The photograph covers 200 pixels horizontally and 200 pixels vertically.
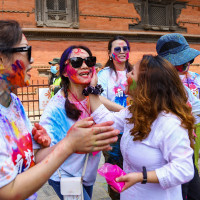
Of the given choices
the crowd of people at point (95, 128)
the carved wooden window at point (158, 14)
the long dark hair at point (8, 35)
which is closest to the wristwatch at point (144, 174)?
the crowd of people at point (95, 128)

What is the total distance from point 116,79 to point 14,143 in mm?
1919

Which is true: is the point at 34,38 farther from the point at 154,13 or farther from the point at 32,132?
the point at 32,132

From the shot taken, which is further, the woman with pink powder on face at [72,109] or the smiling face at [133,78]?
the woman with pink powder on face at [72,109]

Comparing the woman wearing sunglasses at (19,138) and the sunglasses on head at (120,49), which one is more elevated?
the sunglasses on head at (120,49)

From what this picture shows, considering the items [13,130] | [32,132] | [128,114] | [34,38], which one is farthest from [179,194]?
[34,38]

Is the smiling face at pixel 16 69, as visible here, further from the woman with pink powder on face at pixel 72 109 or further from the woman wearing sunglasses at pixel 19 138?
the woman with pink powder on face at pixel 72 109

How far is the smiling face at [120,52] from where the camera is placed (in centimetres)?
319

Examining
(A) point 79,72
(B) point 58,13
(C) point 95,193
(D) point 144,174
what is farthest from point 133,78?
(B) point 58,13

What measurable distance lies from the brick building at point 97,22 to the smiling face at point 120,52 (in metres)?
8.98

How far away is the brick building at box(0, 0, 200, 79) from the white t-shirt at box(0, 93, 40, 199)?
35.2 feet

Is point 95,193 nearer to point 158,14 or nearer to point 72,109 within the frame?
point 72,109

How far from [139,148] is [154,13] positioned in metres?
14.2

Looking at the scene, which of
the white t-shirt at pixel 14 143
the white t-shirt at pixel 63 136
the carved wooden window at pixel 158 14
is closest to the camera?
the white t-shirt at pixel 14 143

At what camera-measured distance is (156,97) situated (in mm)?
1706
